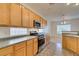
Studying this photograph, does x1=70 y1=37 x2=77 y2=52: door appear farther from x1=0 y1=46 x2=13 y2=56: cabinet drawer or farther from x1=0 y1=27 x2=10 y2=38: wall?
x1=0 y1=46 x2=13 y2=56: cabinet drawer

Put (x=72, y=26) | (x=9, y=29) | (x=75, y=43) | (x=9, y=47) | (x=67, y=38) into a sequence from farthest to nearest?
(x=72, y=26) < (x=67, y=38) < (x=75, y=43) < (x=9, y=29) < (x=9, y=47)

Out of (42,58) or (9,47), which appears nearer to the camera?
(42,58)

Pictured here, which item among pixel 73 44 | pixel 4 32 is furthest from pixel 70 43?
pixel 4 32

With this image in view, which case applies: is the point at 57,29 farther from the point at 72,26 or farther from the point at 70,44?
the point at 70,44

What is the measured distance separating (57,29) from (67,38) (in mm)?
6017

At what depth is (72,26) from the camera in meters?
9.80

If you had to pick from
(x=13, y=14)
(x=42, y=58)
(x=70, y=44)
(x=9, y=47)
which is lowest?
(x=70, y=44)

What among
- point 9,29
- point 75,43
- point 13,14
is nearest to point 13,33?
point 9,29

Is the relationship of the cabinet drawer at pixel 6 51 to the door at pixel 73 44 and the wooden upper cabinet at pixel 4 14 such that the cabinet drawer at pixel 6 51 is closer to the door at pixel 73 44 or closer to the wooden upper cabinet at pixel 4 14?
the wooden upper cabinet at pixel 4 14

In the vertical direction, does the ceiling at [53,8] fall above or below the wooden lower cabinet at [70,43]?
above

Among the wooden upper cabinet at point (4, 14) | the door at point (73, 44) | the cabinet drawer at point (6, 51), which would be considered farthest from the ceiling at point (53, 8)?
the cabinet drawer at point (6, 51)

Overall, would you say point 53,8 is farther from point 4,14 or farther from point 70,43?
point 4,14

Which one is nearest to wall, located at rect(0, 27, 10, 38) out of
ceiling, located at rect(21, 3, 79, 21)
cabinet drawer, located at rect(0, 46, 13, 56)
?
cabinet drawer, located at rect(0, 46, 13, 56)

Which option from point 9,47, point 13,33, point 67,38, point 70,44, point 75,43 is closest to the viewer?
point 9,47
